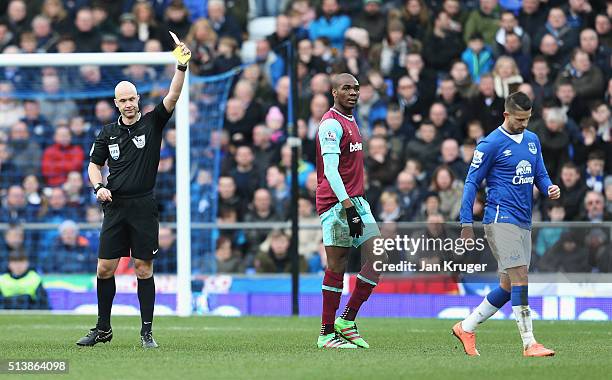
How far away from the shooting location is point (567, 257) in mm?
15242

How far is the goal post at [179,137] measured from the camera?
15.8 m

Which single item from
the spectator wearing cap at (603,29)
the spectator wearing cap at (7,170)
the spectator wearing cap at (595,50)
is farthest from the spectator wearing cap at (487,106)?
the spectator wearing cap at (7,170)

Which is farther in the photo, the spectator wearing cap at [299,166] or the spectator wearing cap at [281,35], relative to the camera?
the spectator wearing cap at [281,35]

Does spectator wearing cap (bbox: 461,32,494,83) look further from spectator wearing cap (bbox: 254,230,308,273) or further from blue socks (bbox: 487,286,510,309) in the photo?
blue socks (bbox: 487,286,510,309)

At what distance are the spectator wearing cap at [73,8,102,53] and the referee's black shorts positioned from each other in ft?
32.9

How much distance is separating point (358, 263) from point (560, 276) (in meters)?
2.55

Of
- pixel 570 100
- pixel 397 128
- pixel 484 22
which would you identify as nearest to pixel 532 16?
pixel 484 22

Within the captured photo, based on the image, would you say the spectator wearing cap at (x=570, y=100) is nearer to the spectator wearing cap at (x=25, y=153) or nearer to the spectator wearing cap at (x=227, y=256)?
the spectator wearing cap at (x=227, y=256)

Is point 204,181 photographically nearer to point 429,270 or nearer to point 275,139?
point 275,139

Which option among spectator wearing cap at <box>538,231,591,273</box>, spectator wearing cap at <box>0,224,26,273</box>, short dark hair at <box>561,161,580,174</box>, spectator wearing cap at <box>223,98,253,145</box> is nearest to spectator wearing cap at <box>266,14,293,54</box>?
spectator wearing cap at <box>223,98,253,145</box>

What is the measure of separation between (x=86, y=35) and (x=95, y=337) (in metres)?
10.5

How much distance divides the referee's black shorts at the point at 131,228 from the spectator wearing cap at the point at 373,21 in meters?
9.28

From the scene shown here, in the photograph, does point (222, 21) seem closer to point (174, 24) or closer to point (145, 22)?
point (174, 24)

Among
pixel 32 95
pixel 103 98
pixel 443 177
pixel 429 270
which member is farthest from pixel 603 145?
pixel 32 95
